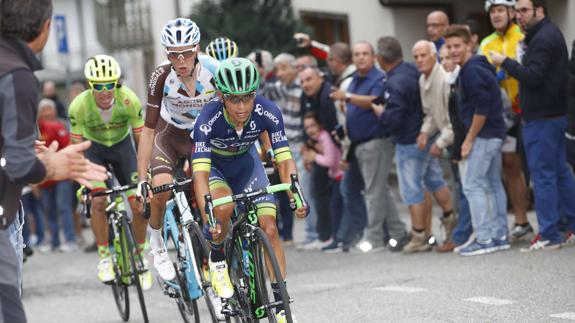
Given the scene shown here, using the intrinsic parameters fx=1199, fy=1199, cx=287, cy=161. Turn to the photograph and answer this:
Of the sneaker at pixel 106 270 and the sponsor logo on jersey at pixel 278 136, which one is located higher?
the sponsor logo on jersey at pixel 278 136

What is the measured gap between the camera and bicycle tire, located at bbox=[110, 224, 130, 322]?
431 inches

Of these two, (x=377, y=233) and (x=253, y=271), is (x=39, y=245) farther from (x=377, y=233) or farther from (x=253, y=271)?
(x=253, y=271)

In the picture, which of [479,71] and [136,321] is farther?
[479,71]

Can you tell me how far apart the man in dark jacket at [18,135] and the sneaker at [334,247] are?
920 cm

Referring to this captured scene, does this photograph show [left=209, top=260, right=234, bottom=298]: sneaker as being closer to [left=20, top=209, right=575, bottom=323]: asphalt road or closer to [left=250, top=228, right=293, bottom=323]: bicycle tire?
[left=250, top=228, right=293, bottom=323]: bicycle tire

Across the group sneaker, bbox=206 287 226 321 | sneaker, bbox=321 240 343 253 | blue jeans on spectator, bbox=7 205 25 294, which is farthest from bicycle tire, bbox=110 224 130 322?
blue jeans on spectator, bbox=7 205 25 294

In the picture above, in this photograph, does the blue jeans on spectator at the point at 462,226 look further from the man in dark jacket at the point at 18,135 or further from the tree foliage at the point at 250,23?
the tree foliage at the point at 250,23

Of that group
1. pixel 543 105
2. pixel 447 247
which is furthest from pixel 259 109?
pixel 447 247

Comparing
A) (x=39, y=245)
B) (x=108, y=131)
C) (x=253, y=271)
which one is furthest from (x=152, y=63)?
(x=253, y=271)

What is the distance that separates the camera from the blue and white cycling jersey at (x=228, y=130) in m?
8.26

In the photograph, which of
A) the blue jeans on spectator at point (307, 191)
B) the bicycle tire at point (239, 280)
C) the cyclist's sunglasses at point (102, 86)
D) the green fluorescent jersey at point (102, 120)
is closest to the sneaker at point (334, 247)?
the blue jeans on spectator at point (307, 191)

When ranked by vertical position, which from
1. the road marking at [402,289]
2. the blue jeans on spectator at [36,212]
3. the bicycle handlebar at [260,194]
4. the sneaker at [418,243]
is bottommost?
the blue jeans on spectator at [36,212]

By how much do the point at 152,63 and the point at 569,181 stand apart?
29.6 meters

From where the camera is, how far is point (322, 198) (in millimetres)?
15344
